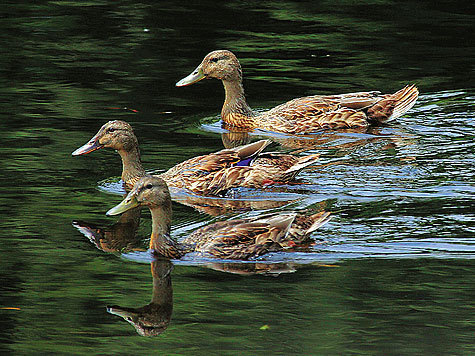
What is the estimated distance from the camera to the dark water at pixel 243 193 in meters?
7.38

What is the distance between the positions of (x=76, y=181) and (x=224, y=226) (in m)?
2.47

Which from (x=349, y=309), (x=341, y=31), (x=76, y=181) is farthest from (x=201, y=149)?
(x=341, y=31)

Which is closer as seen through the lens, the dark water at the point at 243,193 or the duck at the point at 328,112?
the dark water at the point at 243,193

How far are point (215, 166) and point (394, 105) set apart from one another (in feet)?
11.7

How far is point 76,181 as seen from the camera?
36.0 ft

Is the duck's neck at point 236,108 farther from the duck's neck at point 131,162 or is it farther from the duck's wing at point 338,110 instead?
the duck's neck at point 131,162

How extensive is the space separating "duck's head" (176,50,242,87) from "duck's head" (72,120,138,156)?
318 cm

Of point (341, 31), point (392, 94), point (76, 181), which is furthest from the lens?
point (341, 31)

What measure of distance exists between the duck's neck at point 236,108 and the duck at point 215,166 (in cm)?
278

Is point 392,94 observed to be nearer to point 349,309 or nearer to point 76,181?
point 76,181

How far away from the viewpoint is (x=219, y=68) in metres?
14.5

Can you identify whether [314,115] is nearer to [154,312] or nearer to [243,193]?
[243,193]

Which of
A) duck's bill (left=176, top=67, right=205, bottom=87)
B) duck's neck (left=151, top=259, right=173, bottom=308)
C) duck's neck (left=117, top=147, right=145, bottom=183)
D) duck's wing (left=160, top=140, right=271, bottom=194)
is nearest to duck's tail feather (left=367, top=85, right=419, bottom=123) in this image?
duck's bill (left=176, top=67, right=205, bottom=87)

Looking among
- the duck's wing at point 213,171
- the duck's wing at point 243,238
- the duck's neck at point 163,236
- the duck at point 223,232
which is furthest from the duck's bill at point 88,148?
the duck's wing at point 243,238
